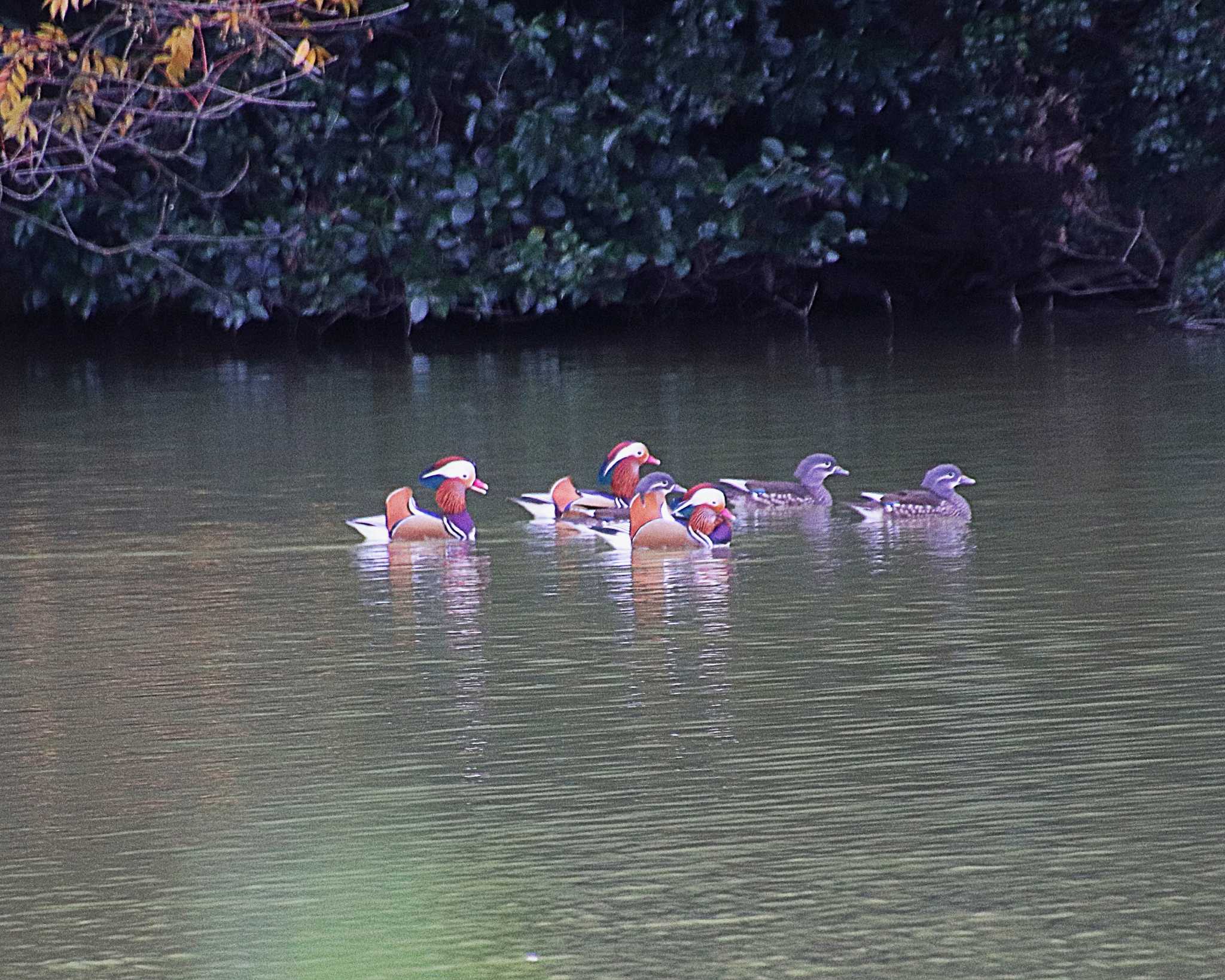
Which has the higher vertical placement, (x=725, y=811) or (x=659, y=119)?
(x=659, y=119)

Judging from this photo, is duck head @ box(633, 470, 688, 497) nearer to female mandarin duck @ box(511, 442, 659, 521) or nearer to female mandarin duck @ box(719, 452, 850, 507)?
female mandarin duck @ box(511, 442, 659, 521)

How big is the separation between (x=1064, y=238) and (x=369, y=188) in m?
4.73

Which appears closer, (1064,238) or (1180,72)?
(1180,72)

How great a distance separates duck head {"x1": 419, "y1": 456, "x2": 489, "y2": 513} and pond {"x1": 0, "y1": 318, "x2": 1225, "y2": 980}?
0.13m

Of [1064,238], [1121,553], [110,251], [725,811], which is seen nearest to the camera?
[725,811]

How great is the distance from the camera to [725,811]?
468cm

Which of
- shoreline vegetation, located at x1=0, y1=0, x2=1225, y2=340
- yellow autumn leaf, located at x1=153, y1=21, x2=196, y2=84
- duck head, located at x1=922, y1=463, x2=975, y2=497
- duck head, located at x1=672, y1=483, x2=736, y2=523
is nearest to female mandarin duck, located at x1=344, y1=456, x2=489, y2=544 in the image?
duck head, located at x1=672, y1=483, x2=736, y2=523

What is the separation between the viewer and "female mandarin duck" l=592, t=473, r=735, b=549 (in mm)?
7578

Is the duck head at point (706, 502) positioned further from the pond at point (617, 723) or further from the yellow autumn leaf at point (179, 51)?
the yellow autumn leaf at point (179, 51)

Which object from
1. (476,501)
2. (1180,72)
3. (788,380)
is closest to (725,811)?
(476,501)

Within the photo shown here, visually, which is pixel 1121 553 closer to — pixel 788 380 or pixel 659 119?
pixel 788 380

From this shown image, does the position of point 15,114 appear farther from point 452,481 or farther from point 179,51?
point 452,481

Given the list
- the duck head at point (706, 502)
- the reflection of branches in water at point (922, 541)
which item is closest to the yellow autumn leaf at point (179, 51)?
the duck head at point (706, 502)

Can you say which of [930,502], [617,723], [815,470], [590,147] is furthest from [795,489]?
[590,147]
